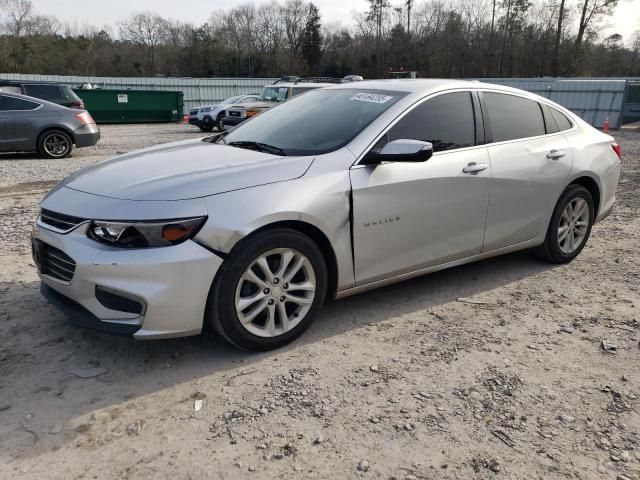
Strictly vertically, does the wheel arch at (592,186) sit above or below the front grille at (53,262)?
above

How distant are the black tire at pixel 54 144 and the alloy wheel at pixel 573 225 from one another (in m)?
10.2

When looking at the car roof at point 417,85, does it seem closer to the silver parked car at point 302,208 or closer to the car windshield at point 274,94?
the silver parked car at point 302,208

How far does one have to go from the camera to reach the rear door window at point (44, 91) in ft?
46.2

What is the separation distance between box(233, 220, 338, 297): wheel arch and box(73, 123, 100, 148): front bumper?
387 inches

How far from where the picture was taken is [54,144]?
11469 mm

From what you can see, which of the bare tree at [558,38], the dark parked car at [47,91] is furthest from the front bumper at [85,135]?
the bare tree at [558,38]

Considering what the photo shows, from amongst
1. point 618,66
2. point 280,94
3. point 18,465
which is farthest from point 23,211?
point 618,66

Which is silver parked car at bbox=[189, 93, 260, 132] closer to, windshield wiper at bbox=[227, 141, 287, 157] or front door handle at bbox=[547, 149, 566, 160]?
front door handle at bbox=[547, 149, 566, 160]

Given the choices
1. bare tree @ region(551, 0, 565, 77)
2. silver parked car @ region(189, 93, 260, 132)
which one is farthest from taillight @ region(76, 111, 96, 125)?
bare tree @ region(551, 0, 565, 77)

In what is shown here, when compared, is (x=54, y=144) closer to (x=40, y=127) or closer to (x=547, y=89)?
(x=40, y=127)

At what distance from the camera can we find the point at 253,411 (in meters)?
2.74

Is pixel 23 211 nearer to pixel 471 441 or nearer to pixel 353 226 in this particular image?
pixel 353 226

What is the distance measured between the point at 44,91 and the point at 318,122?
43.8ft

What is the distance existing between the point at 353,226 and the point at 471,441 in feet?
4.73
